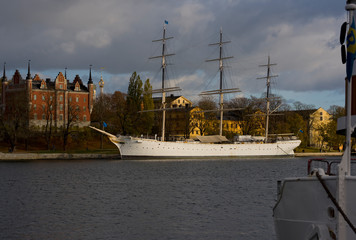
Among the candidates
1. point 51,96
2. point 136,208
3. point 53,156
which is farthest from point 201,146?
point 136,208

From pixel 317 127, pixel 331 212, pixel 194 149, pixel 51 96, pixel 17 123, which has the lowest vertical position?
pixel 331 212

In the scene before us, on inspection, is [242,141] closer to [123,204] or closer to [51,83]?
[51,83]

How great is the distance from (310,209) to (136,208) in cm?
1754

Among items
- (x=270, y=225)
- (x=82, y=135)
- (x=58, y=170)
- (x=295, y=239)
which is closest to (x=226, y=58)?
(x=82, y=135)

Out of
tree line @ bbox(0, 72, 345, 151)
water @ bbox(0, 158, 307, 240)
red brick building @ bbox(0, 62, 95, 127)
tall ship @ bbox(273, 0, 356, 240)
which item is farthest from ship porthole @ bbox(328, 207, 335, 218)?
red brick building @ bbox(0, 62, 95, 127)

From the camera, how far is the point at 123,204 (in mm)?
29656

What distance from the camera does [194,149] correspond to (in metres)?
88.8

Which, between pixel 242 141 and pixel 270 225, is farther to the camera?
pixel 242 141

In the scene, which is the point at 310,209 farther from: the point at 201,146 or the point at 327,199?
the point at 201,146

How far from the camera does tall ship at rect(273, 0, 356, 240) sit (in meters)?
10.8

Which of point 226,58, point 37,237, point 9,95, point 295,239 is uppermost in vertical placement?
point 226,58

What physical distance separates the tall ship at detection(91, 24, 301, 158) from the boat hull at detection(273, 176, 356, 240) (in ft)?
222

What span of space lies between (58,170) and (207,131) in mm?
54777

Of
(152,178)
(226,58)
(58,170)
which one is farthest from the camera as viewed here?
(226,58)
